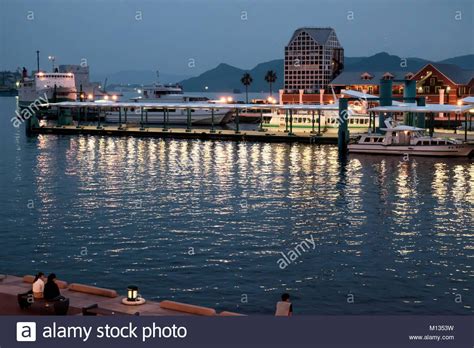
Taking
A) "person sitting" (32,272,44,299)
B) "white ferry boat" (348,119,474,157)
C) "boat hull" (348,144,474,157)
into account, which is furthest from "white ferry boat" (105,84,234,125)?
"person sitting" (32,272,44,299)

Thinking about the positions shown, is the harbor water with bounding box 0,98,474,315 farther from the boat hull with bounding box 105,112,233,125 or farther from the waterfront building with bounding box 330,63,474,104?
the waterfront building with bounding box 330,63,474,104

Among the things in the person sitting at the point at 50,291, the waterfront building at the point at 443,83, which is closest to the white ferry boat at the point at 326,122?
the waterfront building at the point at 443,83

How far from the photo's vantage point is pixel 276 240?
39156 mm

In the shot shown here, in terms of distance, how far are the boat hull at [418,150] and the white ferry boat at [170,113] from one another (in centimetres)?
5638

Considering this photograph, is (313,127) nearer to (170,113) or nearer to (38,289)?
(170,113)

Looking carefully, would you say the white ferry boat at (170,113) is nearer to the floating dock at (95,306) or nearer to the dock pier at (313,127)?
the dock pier at (313,127)

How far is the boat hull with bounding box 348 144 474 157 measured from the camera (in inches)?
3169

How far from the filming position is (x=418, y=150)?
8175 centimetres

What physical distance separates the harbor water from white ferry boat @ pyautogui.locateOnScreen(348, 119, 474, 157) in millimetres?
5540

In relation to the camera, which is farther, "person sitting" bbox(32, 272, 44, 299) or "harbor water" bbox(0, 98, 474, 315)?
"harbor water" bbox(0, 98, 474, 315)

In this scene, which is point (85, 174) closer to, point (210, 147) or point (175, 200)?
point (175, 200)

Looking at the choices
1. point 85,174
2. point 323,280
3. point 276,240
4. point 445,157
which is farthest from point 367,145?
point 323,280

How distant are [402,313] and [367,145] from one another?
58.2 metres

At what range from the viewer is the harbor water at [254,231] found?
3023 cm
